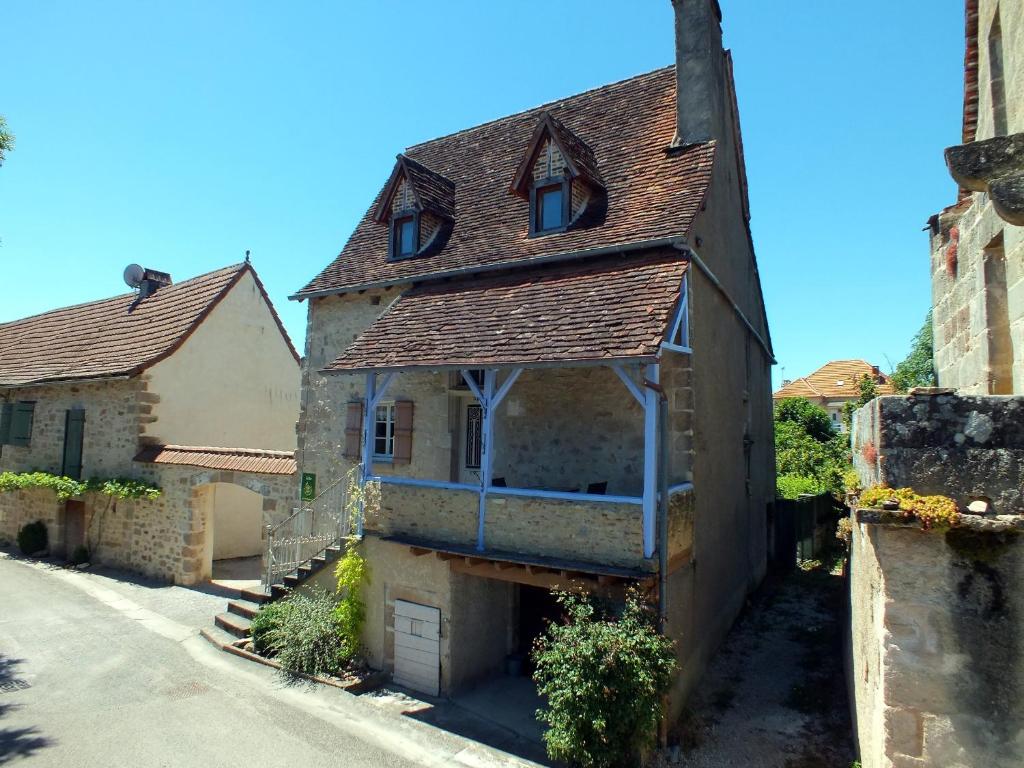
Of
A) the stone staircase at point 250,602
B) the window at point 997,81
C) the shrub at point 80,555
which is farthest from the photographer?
the shrub at point 80,555

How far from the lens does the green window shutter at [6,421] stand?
18.0 meters

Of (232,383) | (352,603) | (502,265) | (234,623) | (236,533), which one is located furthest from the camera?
(232,383)

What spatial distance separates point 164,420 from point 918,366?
80.1 ft

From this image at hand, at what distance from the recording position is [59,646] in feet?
34.0

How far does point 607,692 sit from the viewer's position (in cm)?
650

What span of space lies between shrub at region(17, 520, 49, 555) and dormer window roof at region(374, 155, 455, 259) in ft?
41.2

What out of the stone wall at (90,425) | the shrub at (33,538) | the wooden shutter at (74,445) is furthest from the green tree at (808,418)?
the shrub at (33,538)

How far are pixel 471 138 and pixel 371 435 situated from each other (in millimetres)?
8218

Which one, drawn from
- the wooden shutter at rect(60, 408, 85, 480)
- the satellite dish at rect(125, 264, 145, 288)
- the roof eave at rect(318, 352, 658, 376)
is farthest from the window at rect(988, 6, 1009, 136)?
the satellite dish at rect(125, 264, 145, 288)

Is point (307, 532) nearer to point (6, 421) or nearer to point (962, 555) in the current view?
point (962, 555)

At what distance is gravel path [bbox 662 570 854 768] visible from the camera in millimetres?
7062

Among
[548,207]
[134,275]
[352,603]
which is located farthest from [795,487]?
[134,275]

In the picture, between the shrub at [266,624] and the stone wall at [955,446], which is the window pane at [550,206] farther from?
the shrub at [266,624]

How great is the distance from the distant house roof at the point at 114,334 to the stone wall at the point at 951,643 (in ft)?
51.6
